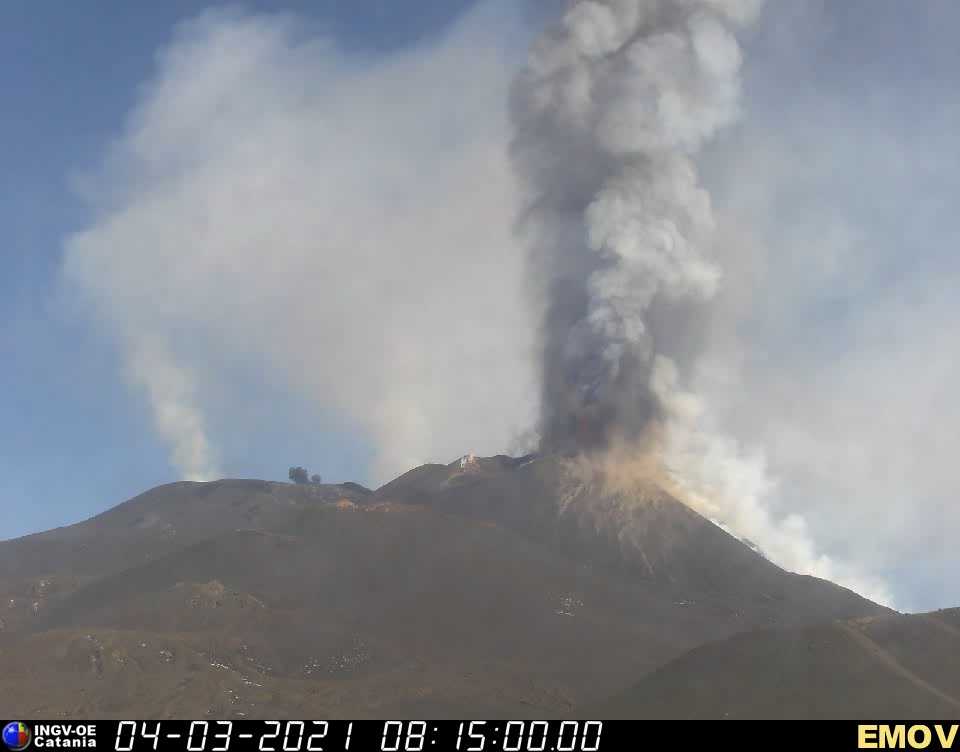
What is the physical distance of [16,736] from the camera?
1891 inches

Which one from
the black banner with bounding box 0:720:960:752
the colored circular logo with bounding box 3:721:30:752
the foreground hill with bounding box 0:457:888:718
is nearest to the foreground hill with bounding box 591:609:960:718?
the black banner with bounding box 0:720:960:752

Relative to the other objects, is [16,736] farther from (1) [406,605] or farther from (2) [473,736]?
(1) [406,605]

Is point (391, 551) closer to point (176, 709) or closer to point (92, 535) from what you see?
point (176, 709)

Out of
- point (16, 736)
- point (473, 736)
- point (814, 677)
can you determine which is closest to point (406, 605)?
point (473, 736)

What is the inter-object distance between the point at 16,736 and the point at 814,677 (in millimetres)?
43130

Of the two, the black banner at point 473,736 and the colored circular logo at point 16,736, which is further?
the colored circular logo at point 16,736

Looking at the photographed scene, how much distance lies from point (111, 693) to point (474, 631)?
87.2 feet

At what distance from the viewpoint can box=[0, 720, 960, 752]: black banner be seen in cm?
4319

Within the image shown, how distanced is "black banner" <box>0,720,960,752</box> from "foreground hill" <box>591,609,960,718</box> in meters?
1.62

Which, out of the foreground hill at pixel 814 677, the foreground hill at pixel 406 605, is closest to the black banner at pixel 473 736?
the foreground hill at pixel 814 677

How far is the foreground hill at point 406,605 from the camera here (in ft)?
196

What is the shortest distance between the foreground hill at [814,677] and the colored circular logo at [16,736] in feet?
102

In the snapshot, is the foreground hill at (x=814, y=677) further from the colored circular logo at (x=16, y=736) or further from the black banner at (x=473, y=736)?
the colored circular logo at (x=16, y=736)

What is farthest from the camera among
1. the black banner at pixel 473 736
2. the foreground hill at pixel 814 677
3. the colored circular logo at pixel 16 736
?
the foreground hill at pixel 814 677
